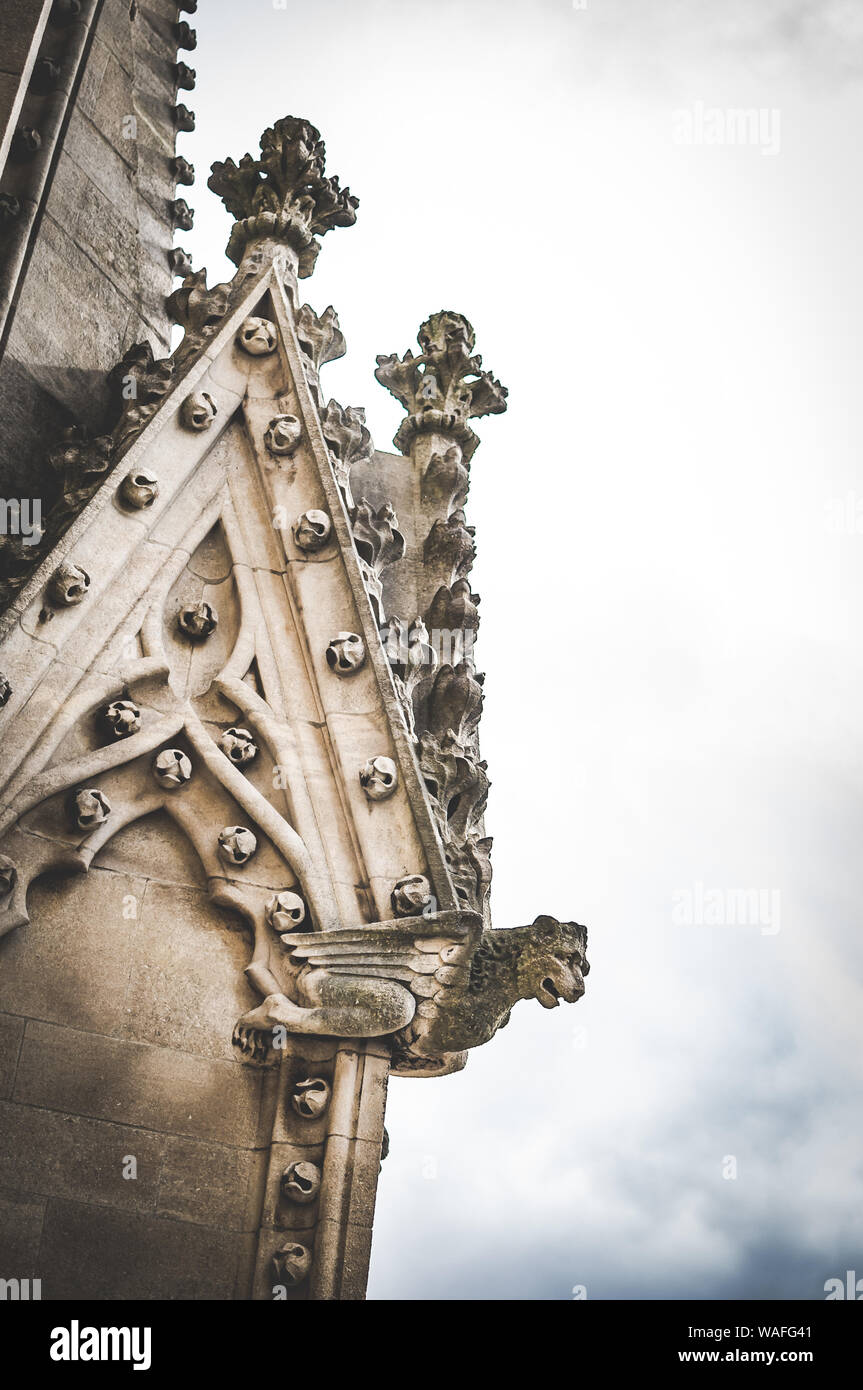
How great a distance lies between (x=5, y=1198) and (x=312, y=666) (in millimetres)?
3350

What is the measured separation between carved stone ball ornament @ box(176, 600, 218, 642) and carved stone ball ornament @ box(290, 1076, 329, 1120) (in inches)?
104

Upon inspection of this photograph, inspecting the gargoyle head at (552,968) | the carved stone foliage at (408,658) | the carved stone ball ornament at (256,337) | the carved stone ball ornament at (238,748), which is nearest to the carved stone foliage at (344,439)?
the carved stone ball ornament at (256,337)

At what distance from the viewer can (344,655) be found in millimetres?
9398

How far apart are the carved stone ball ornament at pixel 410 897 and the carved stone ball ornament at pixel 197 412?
3111 mm

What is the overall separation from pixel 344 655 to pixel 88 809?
1779mm

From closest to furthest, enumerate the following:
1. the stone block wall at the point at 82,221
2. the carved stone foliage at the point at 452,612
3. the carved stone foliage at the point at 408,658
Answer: the stone block wall at the point at 82,221 → the carved stone foliage at the point at 408,658 → the carved stone foliage at the point at 452,612

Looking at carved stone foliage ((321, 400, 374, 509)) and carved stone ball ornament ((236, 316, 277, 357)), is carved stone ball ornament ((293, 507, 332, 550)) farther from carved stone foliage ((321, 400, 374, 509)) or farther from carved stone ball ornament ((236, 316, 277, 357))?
carved stone ball ornament ((236, 316, 277, 357))

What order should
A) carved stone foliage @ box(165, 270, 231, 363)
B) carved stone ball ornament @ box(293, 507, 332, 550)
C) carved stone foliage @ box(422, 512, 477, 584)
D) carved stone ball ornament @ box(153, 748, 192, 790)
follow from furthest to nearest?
carved stone foliage @ box(422, 512, 477, 584) → carved stone foliage @ box(165, 270, 231, 363) → carved stone ball ornament @ box(293, 507, 332, 550) → carved stone ball ornament @ box(153, 748, 192, 790)

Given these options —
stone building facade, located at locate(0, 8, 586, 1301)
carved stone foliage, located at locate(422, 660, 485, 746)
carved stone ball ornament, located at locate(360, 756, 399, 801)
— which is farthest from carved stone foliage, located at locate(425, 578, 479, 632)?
carved stone ball ornament, located at locate(360, 756, 399, 801)

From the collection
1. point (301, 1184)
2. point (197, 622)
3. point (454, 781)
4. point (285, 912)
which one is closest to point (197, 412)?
point (197, 622)

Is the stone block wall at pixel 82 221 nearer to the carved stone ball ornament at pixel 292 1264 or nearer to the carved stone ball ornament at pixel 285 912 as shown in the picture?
the carved stone ball ornament at pixel 285 912

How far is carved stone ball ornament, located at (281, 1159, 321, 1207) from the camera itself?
311 inches

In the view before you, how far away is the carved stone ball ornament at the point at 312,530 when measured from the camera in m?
9.80

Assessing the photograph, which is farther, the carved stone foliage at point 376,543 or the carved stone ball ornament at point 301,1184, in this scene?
the carved stone foliage at point 376,543
